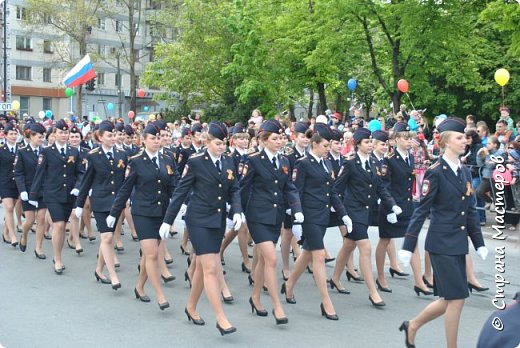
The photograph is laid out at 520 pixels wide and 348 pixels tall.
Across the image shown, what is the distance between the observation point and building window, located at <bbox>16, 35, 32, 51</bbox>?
5897 centimetres

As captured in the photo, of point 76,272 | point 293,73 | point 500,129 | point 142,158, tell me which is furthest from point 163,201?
point 293,73

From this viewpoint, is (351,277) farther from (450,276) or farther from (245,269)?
(450,276)

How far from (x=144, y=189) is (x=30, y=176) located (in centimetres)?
411

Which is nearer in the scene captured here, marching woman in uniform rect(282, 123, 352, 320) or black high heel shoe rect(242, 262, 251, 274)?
marching woman in uniform rect(282, 123, 352, 320)

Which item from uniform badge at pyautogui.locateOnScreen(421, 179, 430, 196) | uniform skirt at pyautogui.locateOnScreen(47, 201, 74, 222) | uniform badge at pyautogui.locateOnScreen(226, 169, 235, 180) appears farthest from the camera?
uniform skirt at pyautogui.locateOnScreen(47, 201, 74, 222)

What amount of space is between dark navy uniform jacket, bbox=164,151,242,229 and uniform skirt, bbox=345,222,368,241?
1764mm

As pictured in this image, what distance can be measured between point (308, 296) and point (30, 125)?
19.6 ft

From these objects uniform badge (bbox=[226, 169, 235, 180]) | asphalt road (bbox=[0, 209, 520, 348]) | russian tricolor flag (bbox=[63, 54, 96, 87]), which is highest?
russian tricolor flag (bbox=[63, 54, 96, 87])

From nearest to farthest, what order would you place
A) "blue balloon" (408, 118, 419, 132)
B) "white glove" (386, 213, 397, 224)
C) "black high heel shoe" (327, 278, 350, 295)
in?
1. "white glove" (386, 213, 397, 224)
2. "black high heel shoe" (327, 278, 350, 295)
3. "blue balloon" (408, 118, 419, 132)

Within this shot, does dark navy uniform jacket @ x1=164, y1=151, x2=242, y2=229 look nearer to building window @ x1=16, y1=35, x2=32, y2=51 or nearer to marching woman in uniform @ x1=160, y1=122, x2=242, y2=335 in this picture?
marching woman in uniform @ x1=160, y1=122, x2=242, y2=335

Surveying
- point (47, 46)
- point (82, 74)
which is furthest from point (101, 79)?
point (82, 74)

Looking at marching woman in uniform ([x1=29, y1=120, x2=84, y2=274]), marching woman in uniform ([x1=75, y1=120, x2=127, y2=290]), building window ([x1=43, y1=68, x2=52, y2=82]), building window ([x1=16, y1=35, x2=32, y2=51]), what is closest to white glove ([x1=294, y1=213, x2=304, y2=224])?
marching woman in uniform ([x1=75, y1=120, x2=127, y2=290])

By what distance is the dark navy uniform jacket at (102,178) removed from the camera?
31.8ft

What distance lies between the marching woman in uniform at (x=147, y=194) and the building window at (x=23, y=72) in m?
54.3
